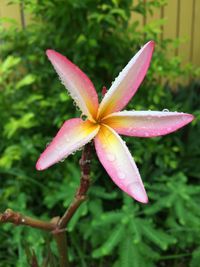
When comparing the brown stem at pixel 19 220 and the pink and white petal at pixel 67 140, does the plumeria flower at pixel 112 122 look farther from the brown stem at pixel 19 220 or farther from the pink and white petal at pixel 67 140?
the brown stem at pixel 19 220

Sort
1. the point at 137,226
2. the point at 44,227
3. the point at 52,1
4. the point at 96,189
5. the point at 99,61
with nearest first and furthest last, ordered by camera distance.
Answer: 1. the point at 44,227
2. the point at 137,226
3. the point at 96,189
4. the point at 52,1
5. the point at 99,61

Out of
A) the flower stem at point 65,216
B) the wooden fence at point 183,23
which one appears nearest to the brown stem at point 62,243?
the flower stem at point 65,216

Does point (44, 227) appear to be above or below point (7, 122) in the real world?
above

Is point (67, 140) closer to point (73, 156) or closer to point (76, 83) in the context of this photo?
point (76, 83)

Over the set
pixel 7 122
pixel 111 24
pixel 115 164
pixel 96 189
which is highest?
pixel 115 164

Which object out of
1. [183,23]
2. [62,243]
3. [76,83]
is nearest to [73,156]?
[62,243]

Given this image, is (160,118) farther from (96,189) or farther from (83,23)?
(83,23)

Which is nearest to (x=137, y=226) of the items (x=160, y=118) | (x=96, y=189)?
(x=96, y=189)
